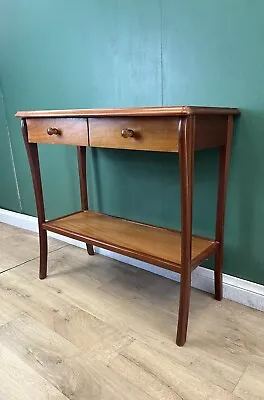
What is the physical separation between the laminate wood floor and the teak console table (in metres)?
0.11

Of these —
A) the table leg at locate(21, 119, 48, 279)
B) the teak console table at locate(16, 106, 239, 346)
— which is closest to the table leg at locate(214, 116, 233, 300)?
the teak console table at locate(16, 106, 239, 346)

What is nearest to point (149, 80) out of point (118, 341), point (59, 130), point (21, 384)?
point (59, 130)

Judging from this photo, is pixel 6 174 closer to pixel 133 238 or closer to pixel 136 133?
pixel 133 238

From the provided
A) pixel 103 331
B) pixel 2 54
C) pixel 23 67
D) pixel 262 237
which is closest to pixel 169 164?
pixel 262 237

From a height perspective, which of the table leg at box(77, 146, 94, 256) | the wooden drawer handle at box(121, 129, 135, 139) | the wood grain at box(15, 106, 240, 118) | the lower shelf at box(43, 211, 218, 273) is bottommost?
the lower shelf at box(43, 211, 218, 273)

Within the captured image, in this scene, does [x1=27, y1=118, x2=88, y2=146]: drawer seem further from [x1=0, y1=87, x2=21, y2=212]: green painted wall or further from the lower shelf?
[x1=0, y1=87, x2=21, y2=212]: green painted wall

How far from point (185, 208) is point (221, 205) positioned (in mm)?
287

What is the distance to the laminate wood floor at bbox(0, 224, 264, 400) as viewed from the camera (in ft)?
3.09

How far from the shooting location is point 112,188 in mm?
1650

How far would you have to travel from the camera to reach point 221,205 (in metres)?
1.21

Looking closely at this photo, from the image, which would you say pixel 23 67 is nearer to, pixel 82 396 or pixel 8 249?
pixel 8 249

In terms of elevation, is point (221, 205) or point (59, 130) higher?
point (59, 130)

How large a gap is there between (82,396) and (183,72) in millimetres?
1136

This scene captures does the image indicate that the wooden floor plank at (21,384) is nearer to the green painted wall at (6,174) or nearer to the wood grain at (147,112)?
the wood grain at (147,112)
